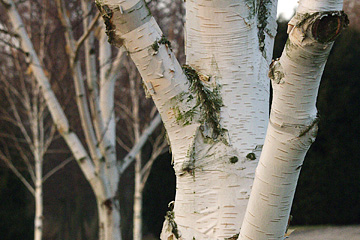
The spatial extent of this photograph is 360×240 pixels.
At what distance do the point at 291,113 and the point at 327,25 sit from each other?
7.5 inches

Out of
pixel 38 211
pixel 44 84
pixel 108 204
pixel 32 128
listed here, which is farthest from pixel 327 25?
pixel 32 128

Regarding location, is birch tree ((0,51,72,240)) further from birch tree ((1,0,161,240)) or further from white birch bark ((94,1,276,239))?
white birch bark ((94,1,276,239))

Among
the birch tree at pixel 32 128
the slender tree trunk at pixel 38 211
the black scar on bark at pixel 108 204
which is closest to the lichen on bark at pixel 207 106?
the black scar on bark at pixel 108 204

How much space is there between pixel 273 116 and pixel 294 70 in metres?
0.11

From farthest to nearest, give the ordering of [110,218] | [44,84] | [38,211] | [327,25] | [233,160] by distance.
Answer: [38,211], [110,218], [44,84], [233,160], [327,25]

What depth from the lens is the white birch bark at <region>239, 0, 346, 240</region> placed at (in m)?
0.72

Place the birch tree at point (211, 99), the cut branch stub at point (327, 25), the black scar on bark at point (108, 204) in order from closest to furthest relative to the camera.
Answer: the cut branch stub at point (327, 25)
the birch tree at point (211, 99)
the black scar on bark at point (108, 204)

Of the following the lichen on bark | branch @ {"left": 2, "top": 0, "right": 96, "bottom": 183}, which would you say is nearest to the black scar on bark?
branch @ {"left": 2, "top": 0, "right": 96, "bottom": 183}

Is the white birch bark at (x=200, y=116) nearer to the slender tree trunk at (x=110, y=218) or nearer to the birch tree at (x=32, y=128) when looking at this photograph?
the slender tree trunk at (x=110, y=218)

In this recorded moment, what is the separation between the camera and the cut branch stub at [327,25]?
0.71 meters

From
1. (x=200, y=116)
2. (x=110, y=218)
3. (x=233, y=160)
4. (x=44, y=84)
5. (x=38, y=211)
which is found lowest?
(x=38, y=211)

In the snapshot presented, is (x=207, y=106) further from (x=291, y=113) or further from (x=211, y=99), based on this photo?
(x=291, y=113)

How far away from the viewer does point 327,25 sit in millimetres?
712

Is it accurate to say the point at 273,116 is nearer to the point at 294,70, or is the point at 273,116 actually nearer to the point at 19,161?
the point at 294,70
